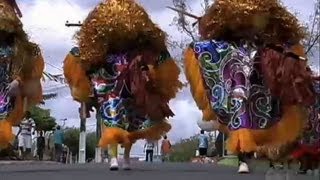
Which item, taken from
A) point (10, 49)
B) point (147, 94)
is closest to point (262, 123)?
point (147, 94)

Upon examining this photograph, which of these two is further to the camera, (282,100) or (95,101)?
(95,101)

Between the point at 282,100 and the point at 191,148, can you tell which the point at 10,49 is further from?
the point at 191,148

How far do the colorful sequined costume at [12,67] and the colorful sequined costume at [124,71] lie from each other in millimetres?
582

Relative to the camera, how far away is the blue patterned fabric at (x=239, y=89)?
988 cm

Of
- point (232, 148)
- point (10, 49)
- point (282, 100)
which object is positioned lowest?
point (232, 148)

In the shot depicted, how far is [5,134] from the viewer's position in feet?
34.1

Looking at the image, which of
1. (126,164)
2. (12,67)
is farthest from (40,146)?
(126,164)

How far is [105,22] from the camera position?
1046 centimetres

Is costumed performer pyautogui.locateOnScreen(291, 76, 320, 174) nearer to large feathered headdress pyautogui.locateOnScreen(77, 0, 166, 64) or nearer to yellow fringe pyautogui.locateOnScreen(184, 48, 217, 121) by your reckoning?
yellow fringe pyautogui.locateOnScreen(184, 48, 217, 121)

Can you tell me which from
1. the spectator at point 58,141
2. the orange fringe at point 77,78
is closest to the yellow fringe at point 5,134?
the orange fringe at point 77,78

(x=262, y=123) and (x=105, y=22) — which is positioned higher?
(x=105, y=22)

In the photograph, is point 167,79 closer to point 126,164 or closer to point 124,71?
point 124,71

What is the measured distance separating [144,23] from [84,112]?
1.69m

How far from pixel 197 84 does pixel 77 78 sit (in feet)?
5.53
